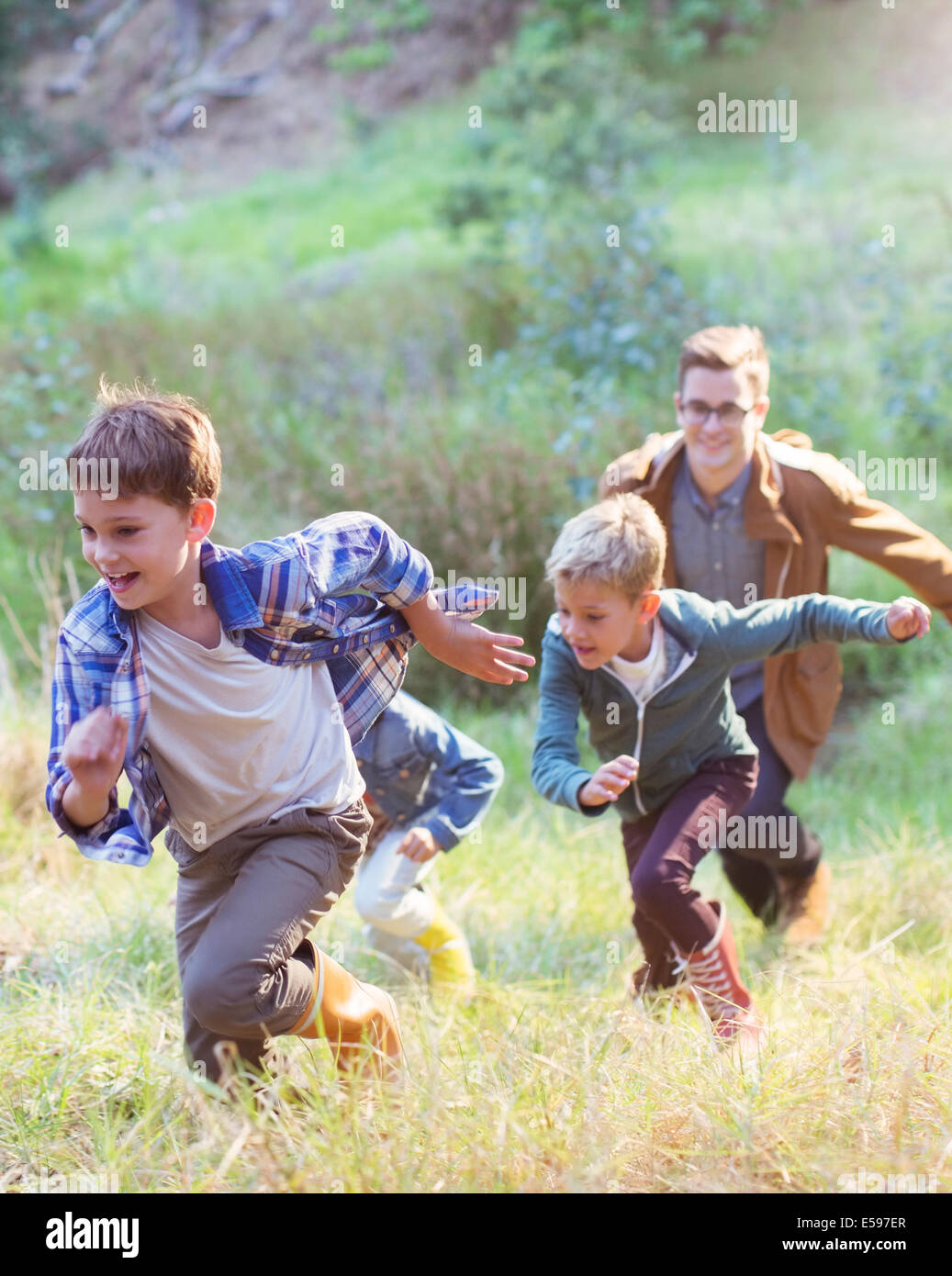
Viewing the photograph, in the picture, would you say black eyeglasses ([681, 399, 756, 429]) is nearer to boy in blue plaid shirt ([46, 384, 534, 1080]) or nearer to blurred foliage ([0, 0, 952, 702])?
boy in blue plaid shirt ([46, 384, 534, 1080])

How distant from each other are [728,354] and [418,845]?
1.73m

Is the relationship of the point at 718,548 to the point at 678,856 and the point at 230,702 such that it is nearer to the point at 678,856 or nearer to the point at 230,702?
the point at 678,856

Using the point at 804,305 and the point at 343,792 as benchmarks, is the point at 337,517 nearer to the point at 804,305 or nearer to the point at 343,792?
the point at 343,792

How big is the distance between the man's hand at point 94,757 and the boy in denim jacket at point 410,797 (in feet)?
3.88

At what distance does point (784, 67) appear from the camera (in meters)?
15.9

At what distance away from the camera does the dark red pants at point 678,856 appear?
3.21 meters

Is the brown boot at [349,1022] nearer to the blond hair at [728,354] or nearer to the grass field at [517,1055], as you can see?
the grass field at [517,1055]

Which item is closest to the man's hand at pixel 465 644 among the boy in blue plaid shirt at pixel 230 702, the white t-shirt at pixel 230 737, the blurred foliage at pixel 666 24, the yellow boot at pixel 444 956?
the boy in blue plaid shirt at pixel 230 702

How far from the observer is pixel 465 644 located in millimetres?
2793

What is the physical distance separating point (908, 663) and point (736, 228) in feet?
18.6

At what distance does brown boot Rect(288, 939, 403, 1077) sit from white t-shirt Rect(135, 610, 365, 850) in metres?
0.32

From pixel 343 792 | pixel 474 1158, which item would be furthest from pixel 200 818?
pixel 474 1158

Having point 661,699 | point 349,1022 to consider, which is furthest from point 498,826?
Result: point 349,1022
